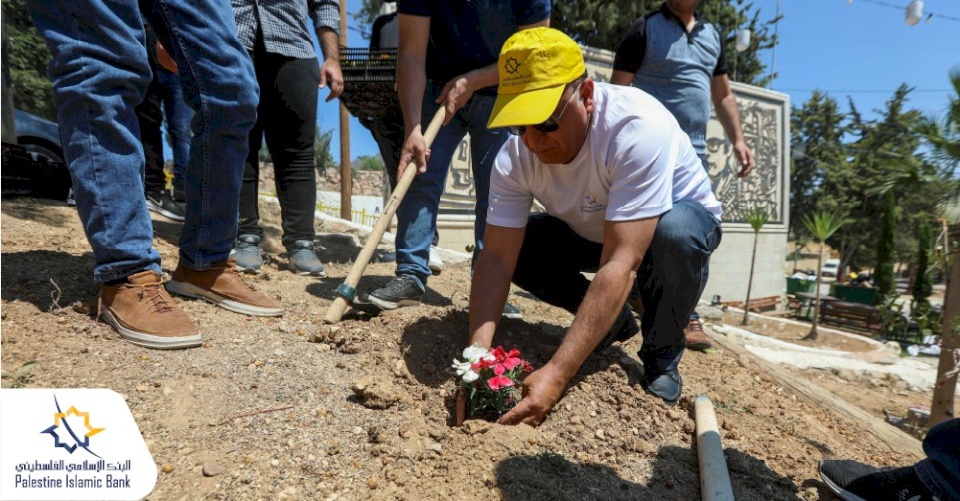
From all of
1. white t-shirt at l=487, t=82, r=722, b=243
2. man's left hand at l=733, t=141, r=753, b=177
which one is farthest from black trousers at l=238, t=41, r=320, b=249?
man's left hand at l=733, t=141, r=753, b=177

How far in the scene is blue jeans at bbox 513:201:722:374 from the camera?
1779 millimetres

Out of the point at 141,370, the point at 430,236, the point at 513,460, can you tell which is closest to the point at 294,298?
the point at 430,236

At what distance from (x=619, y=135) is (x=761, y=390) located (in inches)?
55.9

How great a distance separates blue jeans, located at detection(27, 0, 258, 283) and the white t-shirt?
1005 mm

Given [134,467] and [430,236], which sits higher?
[430,236]

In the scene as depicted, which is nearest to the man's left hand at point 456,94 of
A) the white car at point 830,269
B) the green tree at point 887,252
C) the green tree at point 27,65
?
the green tree at point 27,65

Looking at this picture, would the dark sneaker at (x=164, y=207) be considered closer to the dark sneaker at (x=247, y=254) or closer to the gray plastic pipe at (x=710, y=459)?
the dark sneaker at (x=247, y=254)

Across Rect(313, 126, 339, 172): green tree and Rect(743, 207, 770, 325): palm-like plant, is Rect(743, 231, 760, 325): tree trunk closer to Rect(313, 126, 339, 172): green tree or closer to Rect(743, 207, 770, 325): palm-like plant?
Rect(743, 207, 770, 325): palm-like plant

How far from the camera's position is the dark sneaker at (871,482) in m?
1.43

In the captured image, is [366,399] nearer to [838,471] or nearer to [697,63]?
[838,471]

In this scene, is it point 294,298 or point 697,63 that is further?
point 697,63

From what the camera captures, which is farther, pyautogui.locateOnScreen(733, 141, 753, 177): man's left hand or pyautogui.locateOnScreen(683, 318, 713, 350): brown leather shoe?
pyautogui.locateOnScreen(733, 141, 753, 177): man's left hand

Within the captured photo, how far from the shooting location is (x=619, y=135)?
5.53 feet

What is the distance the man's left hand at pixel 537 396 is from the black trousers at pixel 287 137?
1.66 m
